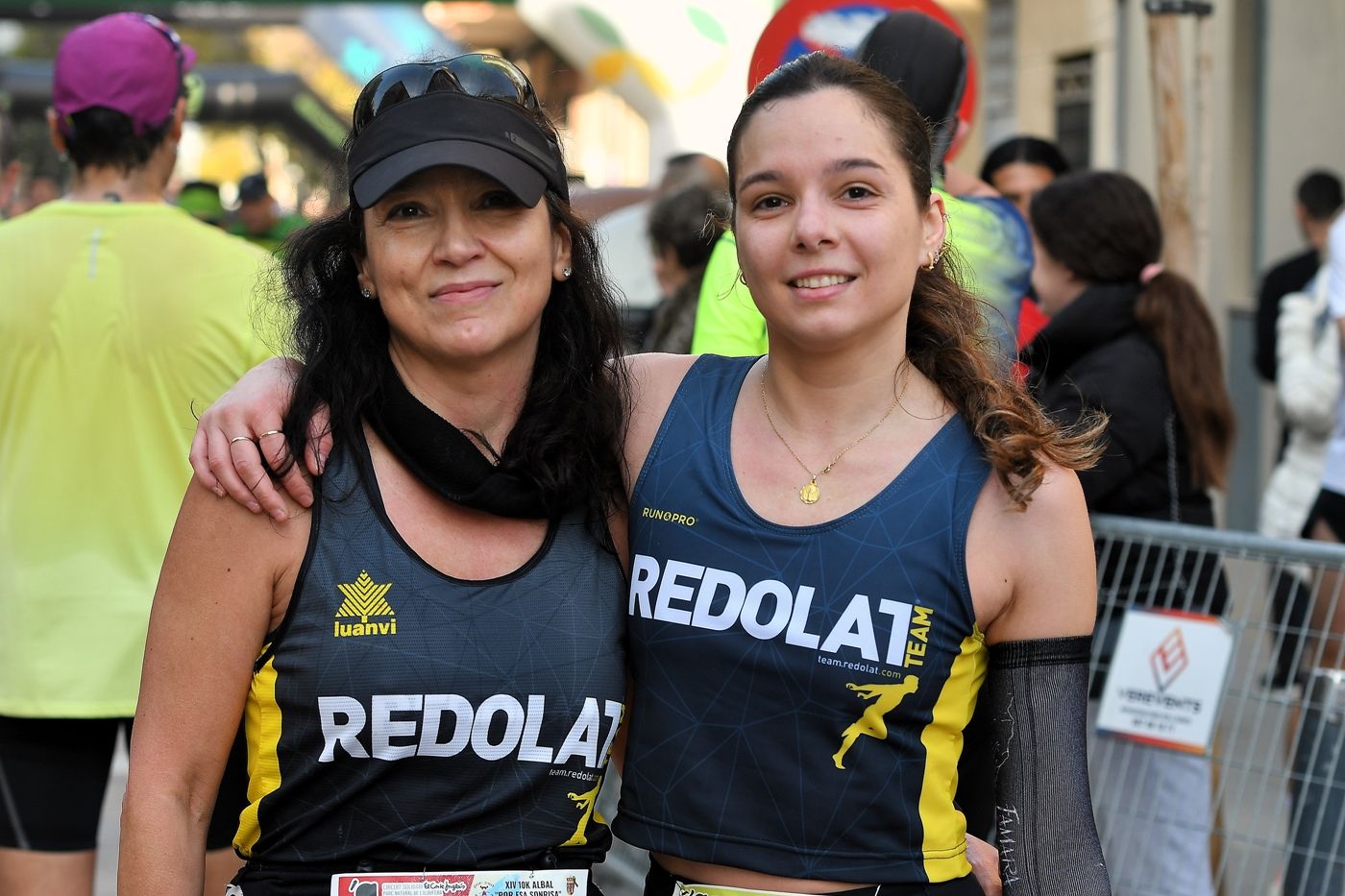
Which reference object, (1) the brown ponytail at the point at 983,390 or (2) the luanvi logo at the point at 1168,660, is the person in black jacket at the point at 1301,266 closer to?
(2) the luanvi logo at the point at 1168,660

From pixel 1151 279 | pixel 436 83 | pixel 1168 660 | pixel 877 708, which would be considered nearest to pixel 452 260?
pixel 436 83

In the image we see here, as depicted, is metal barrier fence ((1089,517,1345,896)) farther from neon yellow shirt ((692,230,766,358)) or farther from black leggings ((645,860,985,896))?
black leggings ((645,860,985,896))

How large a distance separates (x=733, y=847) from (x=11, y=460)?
2060mm

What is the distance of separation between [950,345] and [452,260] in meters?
0.77

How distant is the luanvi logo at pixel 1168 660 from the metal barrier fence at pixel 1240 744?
0.41 ft

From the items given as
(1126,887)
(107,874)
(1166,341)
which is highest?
(1166,341)

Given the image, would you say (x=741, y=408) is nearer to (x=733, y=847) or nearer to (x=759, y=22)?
(x=733, y=847)

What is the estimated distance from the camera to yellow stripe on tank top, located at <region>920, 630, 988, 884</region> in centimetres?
231

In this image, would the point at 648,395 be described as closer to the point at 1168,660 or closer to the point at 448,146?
the point at 448,146

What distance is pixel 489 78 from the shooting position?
2.46 m

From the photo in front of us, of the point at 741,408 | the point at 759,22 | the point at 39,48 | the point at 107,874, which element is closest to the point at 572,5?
the point at 759,22

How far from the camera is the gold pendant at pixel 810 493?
7.78 feet

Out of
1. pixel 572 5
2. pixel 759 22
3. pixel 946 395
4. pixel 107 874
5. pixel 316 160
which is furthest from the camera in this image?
pixel 316 160

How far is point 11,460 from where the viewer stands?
11.7ft
